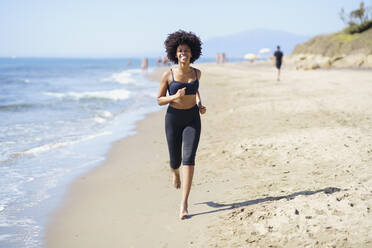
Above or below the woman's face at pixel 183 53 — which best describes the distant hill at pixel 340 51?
above

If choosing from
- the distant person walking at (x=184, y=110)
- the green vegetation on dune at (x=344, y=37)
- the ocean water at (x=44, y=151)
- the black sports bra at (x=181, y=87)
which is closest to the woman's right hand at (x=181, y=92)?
the distant person walking at (x=184, y=110)

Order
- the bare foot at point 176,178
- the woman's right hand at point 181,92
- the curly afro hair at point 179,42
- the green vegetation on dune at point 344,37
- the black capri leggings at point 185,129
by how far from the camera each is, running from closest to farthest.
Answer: the woman's right hand at point 181,92 → the black capri leggings at point 185,129 → the curly afro hair at point 179,42 → the bare foot at point 176,178 → the green vegetation on dune at point 344,37

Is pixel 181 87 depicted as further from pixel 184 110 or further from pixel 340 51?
pixel 340 51

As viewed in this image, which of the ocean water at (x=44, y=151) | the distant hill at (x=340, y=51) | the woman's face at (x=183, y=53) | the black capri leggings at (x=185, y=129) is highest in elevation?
the distant hill at (x=340, y=51)

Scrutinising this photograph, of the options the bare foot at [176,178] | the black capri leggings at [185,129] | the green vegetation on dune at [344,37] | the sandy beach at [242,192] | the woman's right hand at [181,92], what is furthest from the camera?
the green vegetation on dune at [344,37]

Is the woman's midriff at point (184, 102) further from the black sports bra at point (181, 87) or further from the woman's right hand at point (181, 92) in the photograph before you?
the woman's right hand at point (181, 92)

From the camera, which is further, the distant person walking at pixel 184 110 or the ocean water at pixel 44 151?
the ocean water at pixel 44 151

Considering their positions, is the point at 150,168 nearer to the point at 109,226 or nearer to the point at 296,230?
the point at 109,226

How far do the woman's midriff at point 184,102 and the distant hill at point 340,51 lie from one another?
21781 millimetres

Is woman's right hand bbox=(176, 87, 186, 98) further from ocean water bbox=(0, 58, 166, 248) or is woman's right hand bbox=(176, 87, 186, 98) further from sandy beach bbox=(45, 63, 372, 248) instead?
ocean water bbox=(0, 58, 166, 248)

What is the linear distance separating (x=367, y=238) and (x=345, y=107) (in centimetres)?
688

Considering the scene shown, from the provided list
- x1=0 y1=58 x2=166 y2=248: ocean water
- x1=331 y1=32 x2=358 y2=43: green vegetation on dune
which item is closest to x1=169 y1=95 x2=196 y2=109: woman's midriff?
x1=0 y1=58 x2=166 y2=248: ocean water

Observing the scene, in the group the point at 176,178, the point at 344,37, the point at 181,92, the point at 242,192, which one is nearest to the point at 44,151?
the point at 176,178

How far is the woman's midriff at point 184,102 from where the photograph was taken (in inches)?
156
